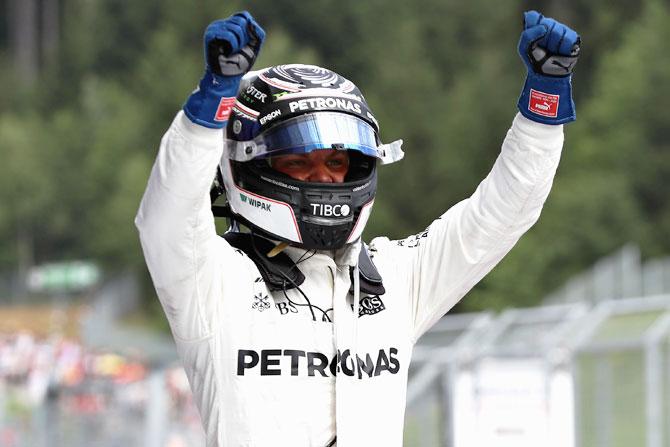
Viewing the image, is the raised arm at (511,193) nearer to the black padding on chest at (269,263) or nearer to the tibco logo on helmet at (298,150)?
the tibco logo on helmet at (298,150)

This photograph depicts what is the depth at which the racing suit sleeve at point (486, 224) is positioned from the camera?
4465mm

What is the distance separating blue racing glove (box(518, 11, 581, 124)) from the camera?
4246 mm

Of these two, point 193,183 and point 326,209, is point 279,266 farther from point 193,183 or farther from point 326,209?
point 193,183

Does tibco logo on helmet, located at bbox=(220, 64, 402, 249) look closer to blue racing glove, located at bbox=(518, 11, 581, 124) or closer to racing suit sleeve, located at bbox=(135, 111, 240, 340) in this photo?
racing suit sleeve, located at bbox=(135, 111, 240, 340)

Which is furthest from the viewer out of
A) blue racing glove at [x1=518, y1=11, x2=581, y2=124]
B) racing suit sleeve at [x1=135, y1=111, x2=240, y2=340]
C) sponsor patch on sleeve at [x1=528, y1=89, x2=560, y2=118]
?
sponsor patch on sleeve at [x1=528, y1=89, x2=560, y2=118]

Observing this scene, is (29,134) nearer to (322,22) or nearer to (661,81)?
(322,22)

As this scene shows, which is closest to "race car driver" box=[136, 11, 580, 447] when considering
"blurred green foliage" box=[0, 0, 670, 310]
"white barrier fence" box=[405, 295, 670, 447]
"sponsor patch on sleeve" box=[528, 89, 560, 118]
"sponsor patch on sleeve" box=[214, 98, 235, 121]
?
"sponsor patch on sleeve" box=[528, 89, 560, 118]

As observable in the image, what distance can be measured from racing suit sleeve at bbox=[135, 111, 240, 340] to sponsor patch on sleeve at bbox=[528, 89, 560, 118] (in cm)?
84

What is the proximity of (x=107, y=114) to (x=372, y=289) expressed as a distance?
58931mm

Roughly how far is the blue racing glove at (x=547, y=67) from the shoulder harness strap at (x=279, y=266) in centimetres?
57

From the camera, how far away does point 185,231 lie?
13.6ft

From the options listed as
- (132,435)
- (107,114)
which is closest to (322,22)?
(107,114)

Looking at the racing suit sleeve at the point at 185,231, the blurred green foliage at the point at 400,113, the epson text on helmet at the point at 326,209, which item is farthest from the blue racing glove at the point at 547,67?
the blurred green foliage at the point at 400,113

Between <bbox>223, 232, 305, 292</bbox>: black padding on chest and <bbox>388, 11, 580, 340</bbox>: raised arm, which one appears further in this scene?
<bbox>223, 232, 305, 292</bbox>: black padding on chest
